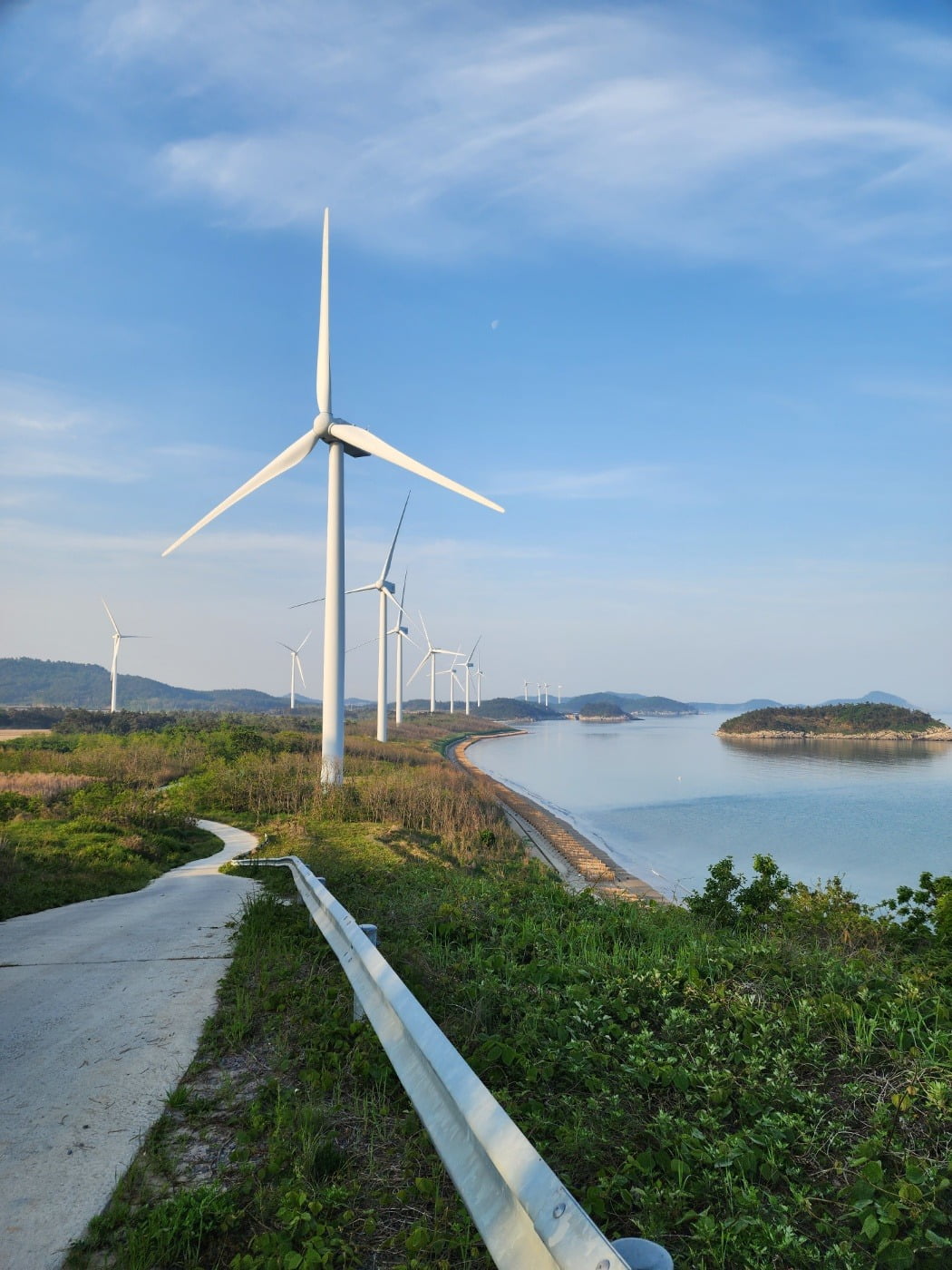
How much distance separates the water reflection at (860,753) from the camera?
79.1 meters

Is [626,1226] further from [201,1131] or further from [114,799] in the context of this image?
[114,799]

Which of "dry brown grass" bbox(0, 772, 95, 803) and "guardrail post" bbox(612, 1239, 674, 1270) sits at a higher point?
"guardrail post" bbox(612, 1239, 674, 1270)

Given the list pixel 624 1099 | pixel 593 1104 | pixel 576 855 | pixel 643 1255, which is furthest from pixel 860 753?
pixel 643 1255

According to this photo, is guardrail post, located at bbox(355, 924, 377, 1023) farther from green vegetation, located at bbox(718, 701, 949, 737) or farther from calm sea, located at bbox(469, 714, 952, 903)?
green vegetation, located at bbox(718, 701, 949, 737)

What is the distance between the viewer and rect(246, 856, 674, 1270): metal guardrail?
190cm

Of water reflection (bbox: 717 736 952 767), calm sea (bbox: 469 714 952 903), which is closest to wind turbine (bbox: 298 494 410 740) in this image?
calm sea (bbox: 469 714 952 903)

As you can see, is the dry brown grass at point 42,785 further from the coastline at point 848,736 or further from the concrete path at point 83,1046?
the coastline at point 848,736

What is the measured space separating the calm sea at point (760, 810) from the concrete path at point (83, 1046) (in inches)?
394

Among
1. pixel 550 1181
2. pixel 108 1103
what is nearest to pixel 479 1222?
pixel 550 1181

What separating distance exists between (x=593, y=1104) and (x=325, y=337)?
3080cm

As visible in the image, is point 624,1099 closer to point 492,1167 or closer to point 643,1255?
point 492,1167

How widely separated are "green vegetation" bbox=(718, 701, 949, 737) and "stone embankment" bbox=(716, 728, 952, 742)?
0.17m

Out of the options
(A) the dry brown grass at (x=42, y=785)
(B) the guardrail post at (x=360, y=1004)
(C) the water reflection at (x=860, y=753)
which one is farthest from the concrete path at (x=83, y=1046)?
(C) the water reflection at (x=860, y=753)

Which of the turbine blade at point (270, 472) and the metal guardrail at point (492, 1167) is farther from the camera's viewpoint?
the turbine blade at point (270, 472)
